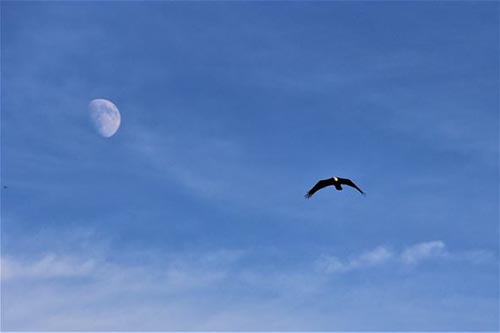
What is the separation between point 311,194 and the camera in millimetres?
62500

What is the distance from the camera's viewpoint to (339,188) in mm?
62469

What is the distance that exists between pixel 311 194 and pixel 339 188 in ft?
9.55
